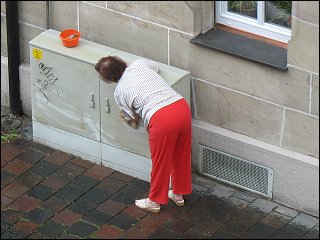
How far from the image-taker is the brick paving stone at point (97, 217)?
10266 mm

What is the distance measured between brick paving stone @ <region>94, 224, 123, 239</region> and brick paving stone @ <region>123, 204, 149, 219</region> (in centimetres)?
27

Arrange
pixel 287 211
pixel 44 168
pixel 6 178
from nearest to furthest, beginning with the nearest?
pixel 287 211, pixel 6 178, pixel 44 168

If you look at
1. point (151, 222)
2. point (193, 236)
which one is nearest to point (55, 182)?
point (151, 222)

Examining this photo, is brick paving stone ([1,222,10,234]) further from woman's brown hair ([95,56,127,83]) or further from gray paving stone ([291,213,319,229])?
gray paving stone ([291,213,319,229])

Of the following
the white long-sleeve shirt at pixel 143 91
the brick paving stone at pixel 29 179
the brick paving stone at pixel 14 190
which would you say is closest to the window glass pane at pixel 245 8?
the white long-sleeve shirt at pixel 143 91

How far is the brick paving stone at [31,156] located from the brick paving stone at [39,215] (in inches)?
36.6

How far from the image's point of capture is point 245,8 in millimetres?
10289

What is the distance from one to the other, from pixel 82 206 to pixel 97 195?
237 mm

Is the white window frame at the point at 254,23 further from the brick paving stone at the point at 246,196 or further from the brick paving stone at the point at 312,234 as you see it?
the brick paving stone at the point at 312,234

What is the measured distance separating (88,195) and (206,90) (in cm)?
147

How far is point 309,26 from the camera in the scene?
31.3 feet

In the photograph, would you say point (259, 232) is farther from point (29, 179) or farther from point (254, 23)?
point (29, 179)

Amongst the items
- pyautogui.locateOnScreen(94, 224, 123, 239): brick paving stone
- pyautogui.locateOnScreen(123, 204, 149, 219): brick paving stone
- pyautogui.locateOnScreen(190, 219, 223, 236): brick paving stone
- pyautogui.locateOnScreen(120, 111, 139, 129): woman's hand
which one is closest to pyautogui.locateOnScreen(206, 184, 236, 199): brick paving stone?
pyautogui.locateOnScreen(190, 219, 223, 236): brick paving stone

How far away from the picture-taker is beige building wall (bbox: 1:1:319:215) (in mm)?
9789
